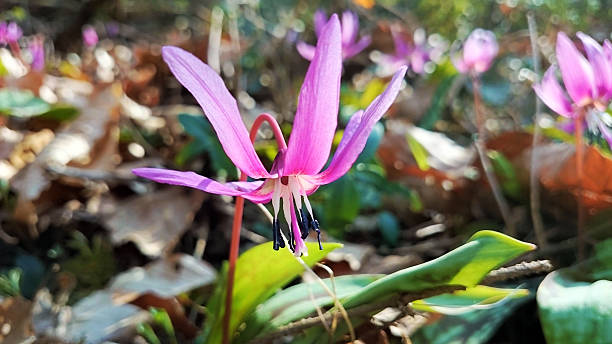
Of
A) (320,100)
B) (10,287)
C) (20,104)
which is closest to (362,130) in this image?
(320,100)

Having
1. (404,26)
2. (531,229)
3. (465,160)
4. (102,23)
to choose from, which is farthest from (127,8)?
(531,229)

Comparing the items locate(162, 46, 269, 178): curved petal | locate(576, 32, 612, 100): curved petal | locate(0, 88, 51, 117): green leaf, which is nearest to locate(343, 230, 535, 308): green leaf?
locate(162, 46, 269, 178): curved petal

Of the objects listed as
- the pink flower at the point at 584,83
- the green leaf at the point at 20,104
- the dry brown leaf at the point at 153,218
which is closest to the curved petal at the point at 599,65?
the pink flower at the point at 584,83

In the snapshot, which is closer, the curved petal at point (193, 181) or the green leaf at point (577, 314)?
the curved petal at point (193, 181)

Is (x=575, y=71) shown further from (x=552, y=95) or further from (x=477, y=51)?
(x=477, y=51)

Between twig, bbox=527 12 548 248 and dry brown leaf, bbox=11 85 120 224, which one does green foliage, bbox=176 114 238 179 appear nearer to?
dry brown leaf, bbox=11 85 120 224

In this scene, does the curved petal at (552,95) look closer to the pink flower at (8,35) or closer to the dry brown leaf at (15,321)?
the dry brown leaf at (15,321)
